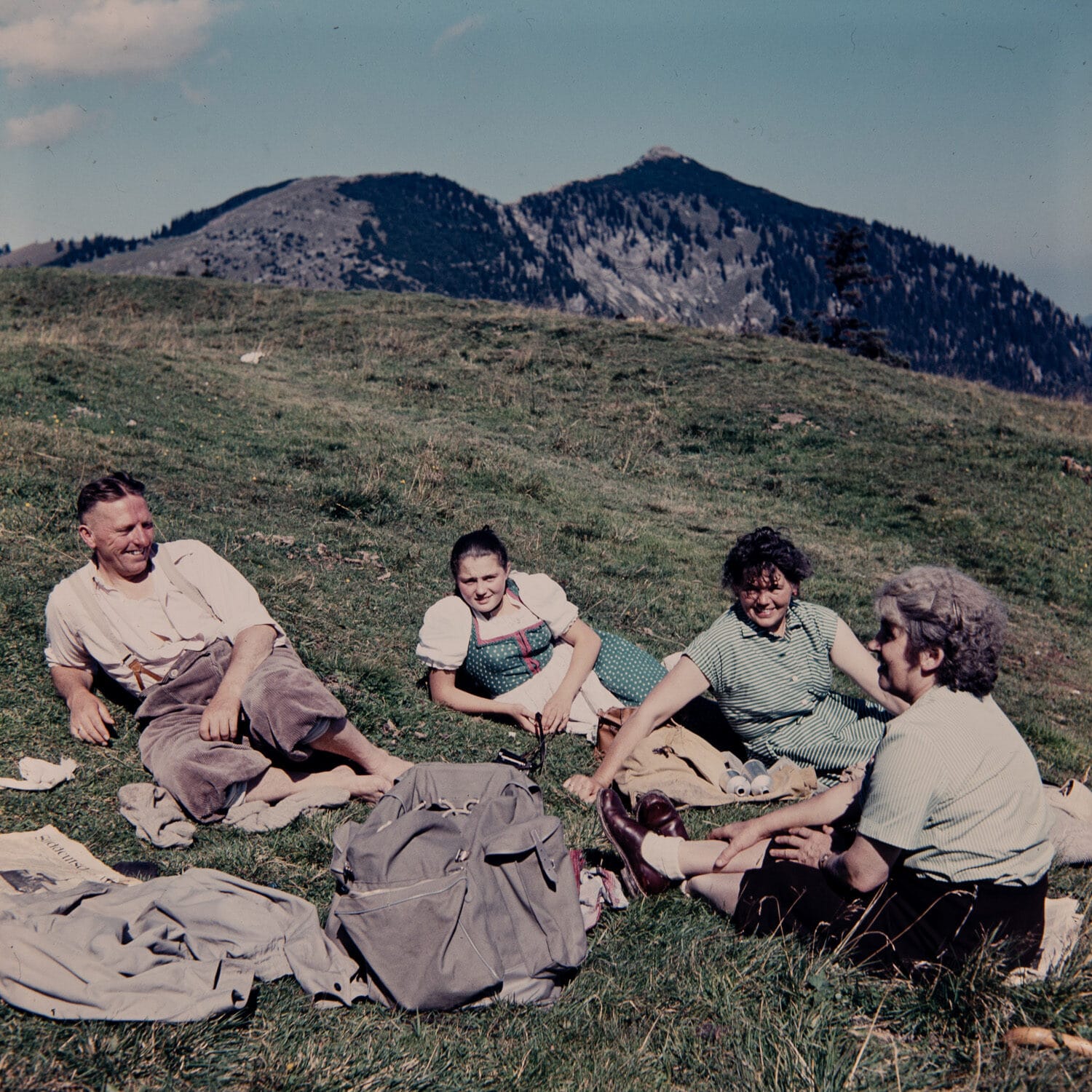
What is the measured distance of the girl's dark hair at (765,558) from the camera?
4.45 metres

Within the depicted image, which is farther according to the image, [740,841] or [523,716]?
[523,716]

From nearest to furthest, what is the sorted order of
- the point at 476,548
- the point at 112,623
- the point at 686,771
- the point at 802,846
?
the point at 802,846
the point at 112,623
the point at 686,771
the point at 476,548

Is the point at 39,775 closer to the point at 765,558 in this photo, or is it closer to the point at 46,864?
the point at 46,864

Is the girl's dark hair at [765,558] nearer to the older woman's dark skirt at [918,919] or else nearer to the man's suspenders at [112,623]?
the older woman's dark skirt at [918,919]

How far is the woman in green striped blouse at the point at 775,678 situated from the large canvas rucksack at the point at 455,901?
122 cm

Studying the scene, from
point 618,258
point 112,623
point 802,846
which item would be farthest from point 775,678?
point 618,258

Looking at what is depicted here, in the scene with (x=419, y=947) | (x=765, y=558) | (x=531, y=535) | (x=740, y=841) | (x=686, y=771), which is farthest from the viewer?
(x=531, y=535)

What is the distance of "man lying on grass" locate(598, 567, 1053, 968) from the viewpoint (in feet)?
9.23

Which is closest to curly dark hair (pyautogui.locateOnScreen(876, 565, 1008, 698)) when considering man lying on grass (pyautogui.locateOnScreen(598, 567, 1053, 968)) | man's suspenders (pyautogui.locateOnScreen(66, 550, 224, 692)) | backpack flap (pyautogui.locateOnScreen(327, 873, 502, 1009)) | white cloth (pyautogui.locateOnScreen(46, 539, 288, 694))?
man lying on grass (pyautogui.locateOnScreen(598, 567, 1053, 968))

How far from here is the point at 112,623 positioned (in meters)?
4.24

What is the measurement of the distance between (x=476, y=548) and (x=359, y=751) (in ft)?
4.24

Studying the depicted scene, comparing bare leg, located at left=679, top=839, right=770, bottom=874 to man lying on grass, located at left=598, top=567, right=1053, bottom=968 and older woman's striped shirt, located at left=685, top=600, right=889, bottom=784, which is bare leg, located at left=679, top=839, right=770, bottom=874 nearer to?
man lying on grass, located at left=598, top=567, right=1053, bottom=968

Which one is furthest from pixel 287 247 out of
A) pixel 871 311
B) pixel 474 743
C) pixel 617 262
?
pixel 474 743

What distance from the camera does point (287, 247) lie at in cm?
11400
